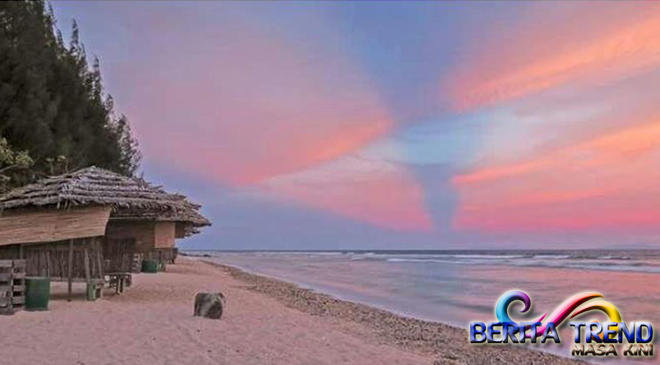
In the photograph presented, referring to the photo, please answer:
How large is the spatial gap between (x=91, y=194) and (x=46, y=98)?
12.4m

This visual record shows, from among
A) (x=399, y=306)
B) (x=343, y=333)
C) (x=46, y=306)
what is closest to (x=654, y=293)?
(x=399, y=306)

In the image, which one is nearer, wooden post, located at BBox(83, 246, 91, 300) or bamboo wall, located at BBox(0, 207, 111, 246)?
bamboo wall, located at BBox(0, 207, 111, 246)

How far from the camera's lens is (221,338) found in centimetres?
822

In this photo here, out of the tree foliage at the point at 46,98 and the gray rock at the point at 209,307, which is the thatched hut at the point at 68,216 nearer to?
the gray rock at the point at 209,307

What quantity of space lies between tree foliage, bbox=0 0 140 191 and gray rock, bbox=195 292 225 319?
9.50 metres

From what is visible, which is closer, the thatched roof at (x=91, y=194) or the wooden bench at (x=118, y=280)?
the thatched roof at (x=91, y=194)

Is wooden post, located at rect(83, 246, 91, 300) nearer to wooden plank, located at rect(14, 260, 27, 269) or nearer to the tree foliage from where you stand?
wooden plank, located at rect(14, 260, 27, 269)

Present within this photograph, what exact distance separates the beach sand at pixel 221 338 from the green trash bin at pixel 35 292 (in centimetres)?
29

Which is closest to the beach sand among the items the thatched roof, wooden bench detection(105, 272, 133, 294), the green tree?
wooden bench detection(105, 272, 133, 294)

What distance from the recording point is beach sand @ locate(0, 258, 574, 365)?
278 inches

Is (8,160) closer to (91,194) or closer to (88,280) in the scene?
(91,194)

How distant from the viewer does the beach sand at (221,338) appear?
7.06 metres
